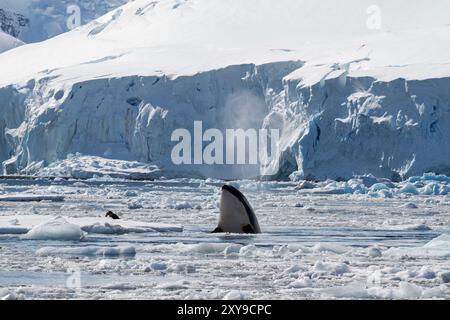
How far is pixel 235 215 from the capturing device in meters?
13.7

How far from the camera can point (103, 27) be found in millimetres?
84875

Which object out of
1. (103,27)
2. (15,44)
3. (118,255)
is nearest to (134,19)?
(103,27)

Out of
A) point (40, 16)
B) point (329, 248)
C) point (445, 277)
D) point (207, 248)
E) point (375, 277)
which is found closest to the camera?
point (375, 277)

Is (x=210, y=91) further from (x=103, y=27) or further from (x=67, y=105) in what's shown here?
(x=103, y=27)

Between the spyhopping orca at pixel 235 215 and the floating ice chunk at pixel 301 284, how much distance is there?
5.61m

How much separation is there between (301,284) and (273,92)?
4417cm

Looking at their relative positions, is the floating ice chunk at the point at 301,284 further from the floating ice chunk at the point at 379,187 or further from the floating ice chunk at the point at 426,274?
the floating ice chunk at the point at 379,187

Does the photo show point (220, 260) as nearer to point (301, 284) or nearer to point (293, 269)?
point (293, 269)

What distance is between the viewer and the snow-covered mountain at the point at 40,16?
550ft

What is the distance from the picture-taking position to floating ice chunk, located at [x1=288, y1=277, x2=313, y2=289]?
763 cm

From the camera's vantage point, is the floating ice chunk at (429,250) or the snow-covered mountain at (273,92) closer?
the floating ice chunk at (429,250)

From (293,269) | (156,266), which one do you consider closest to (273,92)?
(156,266)

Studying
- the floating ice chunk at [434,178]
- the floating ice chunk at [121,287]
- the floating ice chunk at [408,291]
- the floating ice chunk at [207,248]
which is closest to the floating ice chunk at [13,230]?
the floating ice chunk at [207,248]
